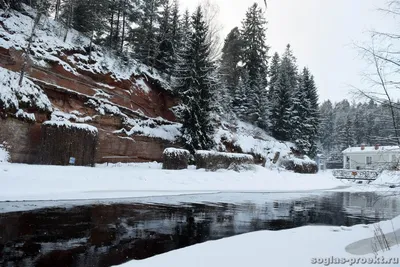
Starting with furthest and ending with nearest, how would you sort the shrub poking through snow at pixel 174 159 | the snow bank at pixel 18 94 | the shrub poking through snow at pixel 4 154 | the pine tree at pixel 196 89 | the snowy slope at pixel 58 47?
the pine tree at pixel 196 89 < the snowy slope at pixel 58 47 < the shrub poking through snow at pixel 174 159 < the snow bank at pixel 18 94 < the shrub poking through snow at pixel 4 154

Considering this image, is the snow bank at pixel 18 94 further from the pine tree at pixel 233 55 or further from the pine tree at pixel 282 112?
the pine tree at pixel 282 112

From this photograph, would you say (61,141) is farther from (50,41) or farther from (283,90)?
(283,90)

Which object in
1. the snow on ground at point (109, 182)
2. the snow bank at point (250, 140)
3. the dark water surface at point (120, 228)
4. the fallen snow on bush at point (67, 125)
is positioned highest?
the snow bank at point (250, 140)

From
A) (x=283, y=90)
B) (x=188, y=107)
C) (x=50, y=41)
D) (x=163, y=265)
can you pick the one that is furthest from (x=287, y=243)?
(x=283, y=90)

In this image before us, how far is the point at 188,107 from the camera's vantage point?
24.1m

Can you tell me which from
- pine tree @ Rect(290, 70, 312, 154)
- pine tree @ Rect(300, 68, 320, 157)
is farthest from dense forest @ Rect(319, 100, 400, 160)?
pine tree @ Rect(290, 70, 312, 154)

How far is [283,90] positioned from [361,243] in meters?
38.4

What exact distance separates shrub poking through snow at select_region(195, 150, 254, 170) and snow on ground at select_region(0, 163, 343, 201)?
62 centimetres

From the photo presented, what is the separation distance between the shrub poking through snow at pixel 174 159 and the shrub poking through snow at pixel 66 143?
14.0 ft

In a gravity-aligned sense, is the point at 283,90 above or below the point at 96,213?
above

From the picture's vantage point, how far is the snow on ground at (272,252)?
4664 mm

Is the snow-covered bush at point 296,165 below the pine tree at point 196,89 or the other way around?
below

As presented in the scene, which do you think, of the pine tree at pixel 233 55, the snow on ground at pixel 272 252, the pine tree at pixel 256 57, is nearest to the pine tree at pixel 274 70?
the pine tree at pixel 256 57

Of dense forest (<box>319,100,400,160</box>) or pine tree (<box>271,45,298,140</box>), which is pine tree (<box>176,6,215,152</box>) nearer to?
dense forest (<box>319,100,400,160</box>)
